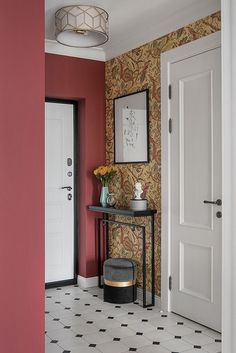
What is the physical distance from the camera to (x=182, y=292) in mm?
3664

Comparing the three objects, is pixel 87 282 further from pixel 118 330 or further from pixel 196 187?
pixel 196 187

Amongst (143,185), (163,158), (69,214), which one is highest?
(163,158)

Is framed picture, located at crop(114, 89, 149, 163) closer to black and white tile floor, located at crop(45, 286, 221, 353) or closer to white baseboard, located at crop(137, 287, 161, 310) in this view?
white baseboard, located at crop(137, 287, 161, 310)

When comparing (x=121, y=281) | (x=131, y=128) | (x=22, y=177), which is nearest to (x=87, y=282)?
(x=121, y=281)

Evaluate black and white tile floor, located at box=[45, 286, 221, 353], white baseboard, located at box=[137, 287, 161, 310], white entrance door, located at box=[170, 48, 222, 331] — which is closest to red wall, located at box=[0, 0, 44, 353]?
black and white tile floor, located at box=[45, 286, 221, 353]

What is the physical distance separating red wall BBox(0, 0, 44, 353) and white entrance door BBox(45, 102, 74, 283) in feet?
8.35

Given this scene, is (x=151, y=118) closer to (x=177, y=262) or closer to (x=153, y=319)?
(x=177, y=262)

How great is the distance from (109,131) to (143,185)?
90 cm

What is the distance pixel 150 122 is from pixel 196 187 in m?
0.90

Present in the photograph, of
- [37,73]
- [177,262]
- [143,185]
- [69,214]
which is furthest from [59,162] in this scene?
[37,73]

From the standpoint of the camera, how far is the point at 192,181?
3557 mm

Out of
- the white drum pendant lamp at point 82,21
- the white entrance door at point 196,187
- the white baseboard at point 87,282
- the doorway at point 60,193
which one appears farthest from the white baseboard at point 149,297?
the white drum pendant lamp at point 82,21

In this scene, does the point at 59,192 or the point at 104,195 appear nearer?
the point at 104,195

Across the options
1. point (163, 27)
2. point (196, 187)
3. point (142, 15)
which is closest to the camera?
point (196, 187)
